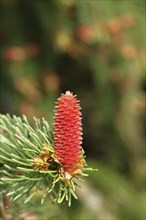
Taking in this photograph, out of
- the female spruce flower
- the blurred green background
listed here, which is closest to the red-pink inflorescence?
the female spruce flower

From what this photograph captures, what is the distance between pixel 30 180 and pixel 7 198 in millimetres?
83

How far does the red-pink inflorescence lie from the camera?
59 centimetres

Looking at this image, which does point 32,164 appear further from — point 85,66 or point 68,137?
point 85,66

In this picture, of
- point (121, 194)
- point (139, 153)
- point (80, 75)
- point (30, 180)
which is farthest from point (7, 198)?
point (139, 153)

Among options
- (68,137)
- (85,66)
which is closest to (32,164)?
(68,137)

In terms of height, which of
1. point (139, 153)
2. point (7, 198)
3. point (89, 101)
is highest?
point (89, 101)

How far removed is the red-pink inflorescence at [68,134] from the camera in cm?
59

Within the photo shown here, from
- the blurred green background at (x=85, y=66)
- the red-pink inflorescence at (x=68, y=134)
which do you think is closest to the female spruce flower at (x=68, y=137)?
the red-pink inflorescence at (x=68, y=134)

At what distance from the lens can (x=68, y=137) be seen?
0.59 meters

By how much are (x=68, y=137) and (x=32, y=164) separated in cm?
7

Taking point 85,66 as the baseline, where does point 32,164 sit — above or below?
below

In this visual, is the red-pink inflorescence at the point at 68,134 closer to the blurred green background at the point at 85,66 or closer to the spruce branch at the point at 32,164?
the spruce branch at the point at 32,164

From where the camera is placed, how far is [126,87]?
2.08 m

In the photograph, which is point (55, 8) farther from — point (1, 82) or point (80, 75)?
point (80, 75)
